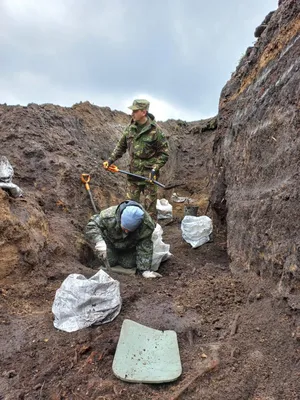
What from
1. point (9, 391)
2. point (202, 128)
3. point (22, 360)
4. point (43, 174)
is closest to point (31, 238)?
point (22, 360)

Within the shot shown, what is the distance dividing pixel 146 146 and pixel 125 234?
183 centimetres

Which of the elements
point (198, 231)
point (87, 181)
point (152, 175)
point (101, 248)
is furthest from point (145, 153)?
point (101, 248)

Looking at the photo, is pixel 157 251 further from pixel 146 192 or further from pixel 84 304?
pixel 84 304

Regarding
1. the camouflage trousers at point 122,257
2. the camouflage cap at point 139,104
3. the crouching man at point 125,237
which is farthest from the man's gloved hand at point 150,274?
the camouflage cap at point 139,104

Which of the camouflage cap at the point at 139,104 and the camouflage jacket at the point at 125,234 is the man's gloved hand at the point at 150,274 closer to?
the camouflage jacket at the point at 125,234

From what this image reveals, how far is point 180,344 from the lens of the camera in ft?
8.05

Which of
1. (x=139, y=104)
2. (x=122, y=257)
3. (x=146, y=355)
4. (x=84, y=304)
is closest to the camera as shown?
(x=146, y=355)

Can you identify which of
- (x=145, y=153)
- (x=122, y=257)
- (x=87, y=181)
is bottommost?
(x=122, y=257)

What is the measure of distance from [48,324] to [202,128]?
10291mm

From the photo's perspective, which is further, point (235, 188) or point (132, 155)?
point (132, 155)

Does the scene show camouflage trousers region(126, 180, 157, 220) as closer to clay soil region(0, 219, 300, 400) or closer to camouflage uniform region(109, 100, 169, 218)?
camouflage uniform region(109, 100, 169, 218)

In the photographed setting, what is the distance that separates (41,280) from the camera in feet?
11.2

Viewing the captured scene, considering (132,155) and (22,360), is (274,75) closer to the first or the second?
(132,155)

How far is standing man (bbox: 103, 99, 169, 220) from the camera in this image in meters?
5.32
